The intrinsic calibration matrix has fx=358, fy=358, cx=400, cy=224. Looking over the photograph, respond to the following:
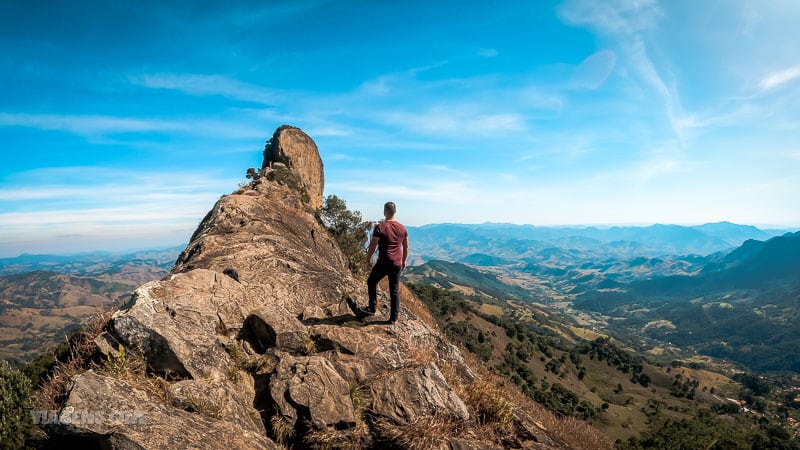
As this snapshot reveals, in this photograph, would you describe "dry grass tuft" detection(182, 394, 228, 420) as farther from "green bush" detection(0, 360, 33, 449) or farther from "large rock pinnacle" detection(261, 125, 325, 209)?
"large rock pinnacle" detection(261, 125, 325, 209)

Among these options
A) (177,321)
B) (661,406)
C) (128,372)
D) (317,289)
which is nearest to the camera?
(128,372)

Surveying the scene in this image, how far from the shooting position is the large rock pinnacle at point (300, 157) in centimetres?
5747

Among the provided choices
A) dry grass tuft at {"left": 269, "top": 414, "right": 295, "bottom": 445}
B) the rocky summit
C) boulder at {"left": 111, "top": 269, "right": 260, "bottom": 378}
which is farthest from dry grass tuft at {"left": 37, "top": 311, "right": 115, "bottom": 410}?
dry grass tuft at {"left": 269, "top": 414, "right": 295, "bottom": 445}

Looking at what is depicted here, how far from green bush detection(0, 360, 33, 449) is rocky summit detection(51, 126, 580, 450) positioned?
186 cm

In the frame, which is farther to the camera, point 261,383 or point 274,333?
point 274,333

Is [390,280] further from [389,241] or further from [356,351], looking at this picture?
[356,351]

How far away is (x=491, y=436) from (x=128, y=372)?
26.0ft

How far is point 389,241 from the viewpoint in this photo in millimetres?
10891

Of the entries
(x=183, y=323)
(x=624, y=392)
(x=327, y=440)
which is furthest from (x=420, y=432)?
(x=624, y=392)

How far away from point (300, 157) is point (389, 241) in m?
53.5

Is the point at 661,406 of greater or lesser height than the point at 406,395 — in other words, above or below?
below

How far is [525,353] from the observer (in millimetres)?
112438

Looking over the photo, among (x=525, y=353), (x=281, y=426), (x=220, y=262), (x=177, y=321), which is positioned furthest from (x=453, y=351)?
(x=525, y=353)

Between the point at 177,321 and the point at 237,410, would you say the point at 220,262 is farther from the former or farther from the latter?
the point at 237,410
